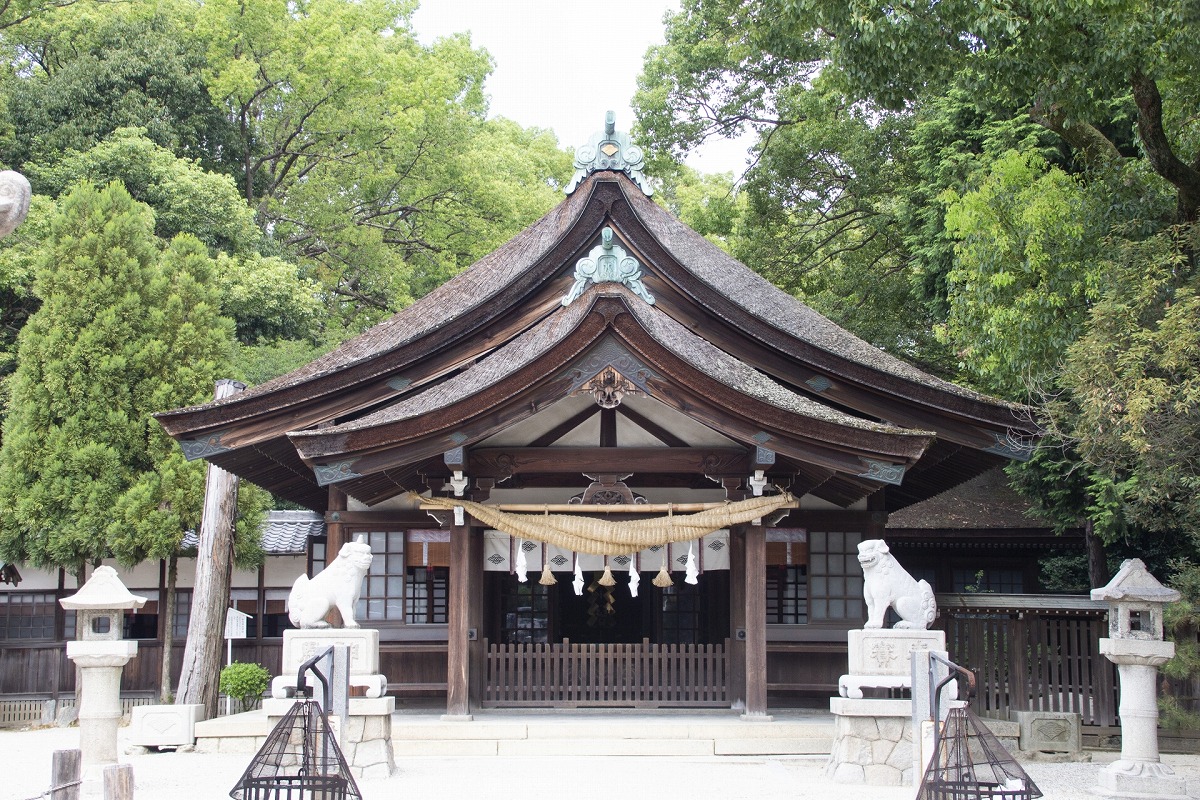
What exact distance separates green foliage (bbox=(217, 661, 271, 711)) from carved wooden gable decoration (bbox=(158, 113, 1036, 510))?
3963 mm

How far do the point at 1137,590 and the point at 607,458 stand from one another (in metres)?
5.22

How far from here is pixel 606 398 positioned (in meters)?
11.8

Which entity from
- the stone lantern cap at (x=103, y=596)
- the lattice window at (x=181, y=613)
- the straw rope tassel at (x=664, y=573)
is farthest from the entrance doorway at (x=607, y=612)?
the lattice window at (x=181, y=613)

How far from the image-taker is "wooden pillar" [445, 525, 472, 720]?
1237 centimetres

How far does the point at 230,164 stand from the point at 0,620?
1448 cm

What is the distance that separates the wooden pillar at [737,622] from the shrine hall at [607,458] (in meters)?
0.03

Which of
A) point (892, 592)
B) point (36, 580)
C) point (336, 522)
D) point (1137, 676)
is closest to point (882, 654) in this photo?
point (892, 592)

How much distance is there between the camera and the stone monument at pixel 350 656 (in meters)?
10.8

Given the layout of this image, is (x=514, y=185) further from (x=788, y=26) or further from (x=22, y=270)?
(x=788, y=26)

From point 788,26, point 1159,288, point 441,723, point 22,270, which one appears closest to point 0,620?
point 22,270

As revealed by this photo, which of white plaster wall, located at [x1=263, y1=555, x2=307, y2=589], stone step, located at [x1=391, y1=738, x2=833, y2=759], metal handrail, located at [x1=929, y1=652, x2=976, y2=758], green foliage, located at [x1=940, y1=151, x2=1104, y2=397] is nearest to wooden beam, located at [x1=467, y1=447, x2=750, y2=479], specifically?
stone step, located at [x1=391, y1=738, x2=833, y2=759]

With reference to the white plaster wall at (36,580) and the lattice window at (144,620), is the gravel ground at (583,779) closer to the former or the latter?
the lattice window at (144,620)

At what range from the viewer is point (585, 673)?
12805mm

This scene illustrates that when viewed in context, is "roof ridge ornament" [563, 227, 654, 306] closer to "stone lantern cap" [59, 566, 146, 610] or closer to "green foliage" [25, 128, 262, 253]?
"stone lantern cap" [59, 566, 146, 610]
